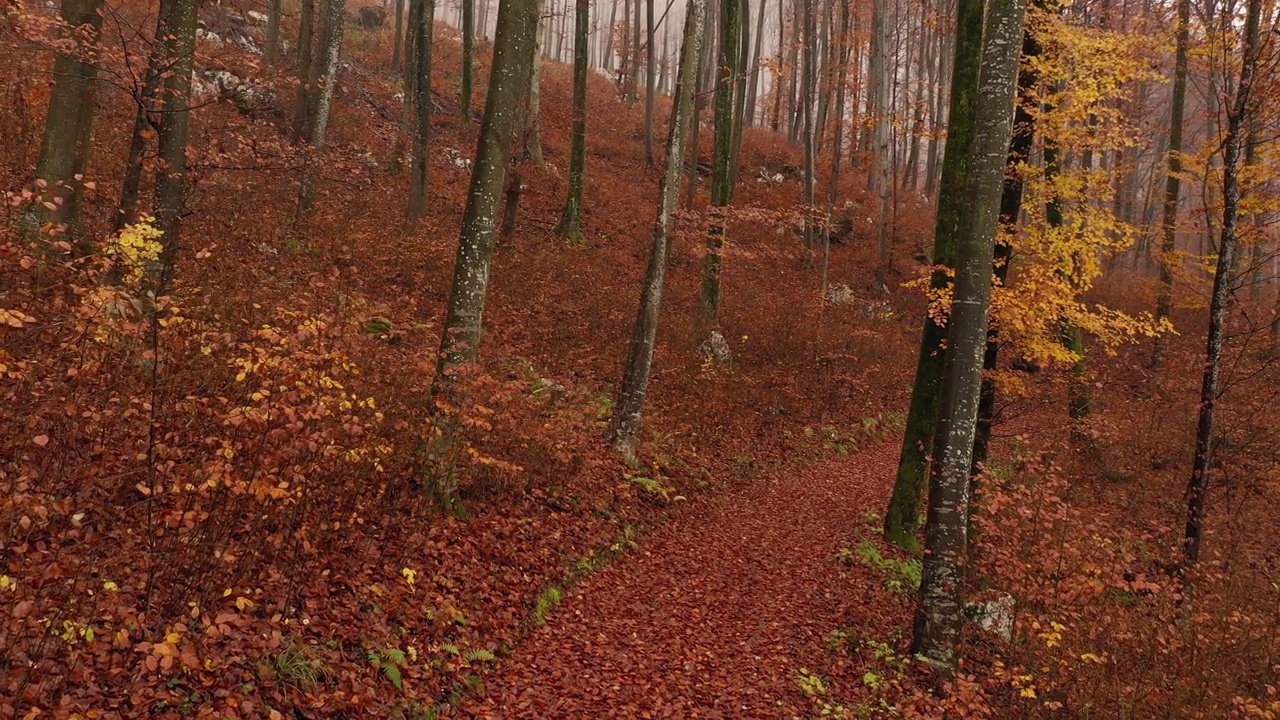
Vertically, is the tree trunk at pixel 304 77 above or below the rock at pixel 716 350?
above

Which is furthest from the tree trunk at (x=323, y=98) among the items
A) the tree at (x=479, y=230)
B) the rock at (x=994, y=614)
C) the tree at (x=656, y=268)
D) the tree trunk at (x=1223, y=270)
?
the tree trunk at (x=1223, y=270)

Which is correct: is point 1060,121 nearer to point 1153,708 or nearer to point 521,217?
point 1153,708

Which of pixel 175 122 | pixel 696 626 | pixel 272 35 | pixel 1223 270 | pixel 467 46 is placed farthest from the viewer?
pixel 272 35

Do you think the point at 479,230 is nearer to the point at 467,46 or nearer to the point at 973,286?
the point at 973,286

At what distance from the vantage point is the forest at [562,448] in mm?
4684

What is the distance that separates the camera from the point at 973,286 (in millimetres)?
6426

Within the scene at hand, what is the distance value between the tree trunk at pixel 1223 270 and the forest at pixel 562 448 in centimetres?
6

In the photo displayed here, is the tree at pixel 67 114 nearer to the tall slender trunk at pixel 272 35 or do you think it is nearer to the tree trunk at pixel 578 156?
the tree trunk at pixel 578 156

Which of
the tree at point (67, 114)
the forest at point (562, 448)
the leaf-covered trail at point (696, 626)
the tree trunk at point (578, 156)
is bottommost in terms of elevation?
the leaf-covered trail at point (696, 626)

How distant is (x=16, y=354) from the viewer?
5.00 m

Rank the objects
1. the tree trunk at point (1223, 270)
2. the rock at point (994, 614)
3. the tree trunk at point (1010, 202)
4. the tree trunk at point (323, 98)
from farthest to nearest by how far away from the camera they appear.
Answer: the tree trunk at point (323, 98) < the tree trunk at point (1010, 202) < the tree trunk at point (1223, 270) < the rock at point (994, 614)

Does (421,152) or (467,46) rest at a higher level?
(467,46)

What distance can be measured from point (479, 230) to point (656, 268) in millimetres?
3950

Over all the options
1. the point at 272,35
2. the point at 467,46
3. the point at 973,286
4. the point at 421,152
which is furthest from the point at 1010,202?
the point at 272,35
